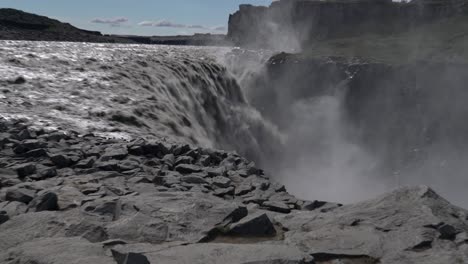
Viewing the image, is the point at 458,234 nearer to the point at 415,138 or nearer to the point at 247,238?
the point at 247,238

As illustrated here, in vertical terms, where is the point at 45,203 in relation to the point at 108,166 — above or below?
above

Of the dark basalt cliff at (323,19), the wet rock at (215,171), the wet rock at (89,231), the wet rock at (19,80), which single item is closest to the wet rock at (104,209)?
the wet rock at (89,231)

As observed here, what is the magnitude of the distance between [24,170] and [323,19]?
349 feet

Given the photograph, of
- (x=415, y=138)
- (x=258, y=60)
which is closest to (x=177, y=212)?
(x=258, y=60)

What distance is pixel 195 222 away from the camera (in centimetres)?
564

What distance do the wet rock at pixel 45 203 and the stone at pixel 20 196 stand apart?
255 mm

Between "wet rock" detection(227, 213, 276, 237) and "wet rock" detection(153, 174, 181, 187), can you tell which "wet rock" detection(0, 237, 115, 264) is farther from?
"wet rock" detection(153, 174, 181, 187)

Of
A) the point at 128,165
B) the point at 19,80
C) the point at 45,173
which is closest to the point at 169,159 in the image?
the point at 128,165

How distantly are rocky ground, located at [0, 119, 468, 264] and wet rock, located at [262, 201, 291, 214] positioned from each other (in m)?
0.02

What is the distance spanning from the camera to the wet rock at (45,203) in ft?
20.1

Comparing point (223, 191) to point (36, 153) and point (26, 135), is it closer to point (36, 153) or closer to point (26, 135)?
point (36, 153)

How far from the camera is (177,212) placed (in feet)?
19.4

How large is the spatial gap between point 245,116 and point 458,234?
725 inches

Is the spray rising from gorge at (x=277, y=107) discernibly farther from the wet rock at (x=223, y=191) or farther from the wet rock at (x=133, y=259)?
the wet rock at (x=133, y=259)
